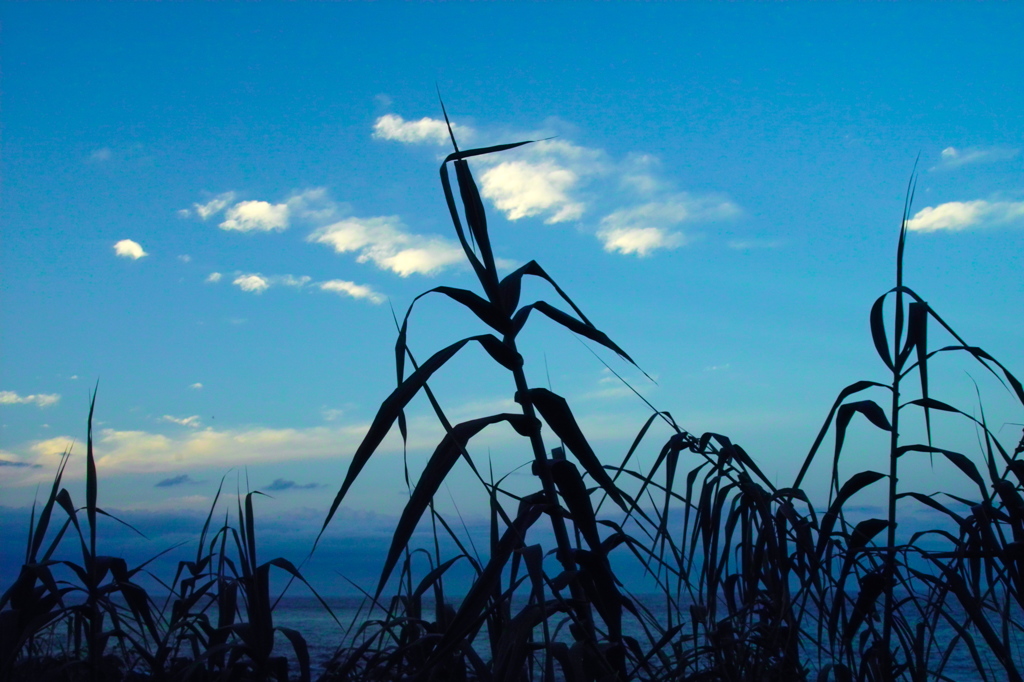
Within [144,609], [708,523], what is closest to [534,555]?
[708,523]

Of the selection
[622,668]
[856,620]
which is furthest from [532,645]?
[856,620]

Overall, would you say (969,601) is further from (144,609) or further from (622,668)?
(144,609)

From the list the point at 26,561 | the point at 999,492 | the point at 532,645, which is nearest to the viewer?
the point at 532,645

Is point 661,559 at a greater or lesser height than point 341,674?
greater

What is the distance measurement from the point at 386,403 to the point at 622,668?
0.73 metres

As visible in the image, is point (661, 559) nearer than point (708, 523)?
Yes

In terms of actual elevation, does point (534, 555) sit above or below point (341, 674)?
above

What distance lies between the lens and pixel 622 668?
55.6 inches

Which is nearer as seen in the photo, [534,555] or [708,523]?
[534,555]

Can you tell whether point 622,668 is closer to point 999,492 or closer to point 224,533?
point 999,492

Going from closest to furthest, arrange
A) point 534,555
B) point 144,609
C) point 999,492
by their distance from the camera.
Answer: point 534,555 → point 999,492 → point 144,609

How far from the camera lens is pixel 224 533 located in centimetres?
217

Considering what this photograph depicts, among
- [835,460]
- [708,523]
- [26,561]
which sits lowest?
[26,561]

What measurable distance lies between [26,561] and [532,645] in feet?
4.70
